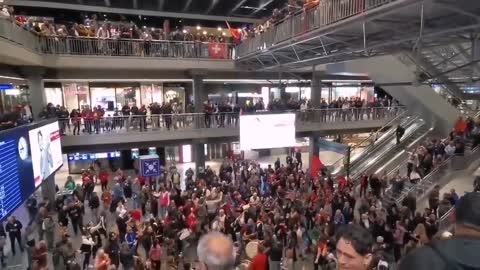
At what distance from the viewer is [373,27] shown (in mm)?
10242

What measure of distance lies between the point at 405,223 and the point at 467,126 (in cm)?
761

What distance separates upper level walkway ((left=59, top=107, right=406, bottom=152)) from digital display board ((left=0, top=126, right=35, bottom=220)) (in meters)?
6.04

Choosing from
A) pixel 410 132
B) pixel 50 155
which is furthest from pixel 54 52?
pixel 410 132

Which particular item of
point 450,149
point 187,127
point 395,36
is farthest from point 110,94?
point 450,149

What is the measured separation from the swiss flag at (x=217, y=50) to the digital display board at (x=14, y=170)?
10.6m

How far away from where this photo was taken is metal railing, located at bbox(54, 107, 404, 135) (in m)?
15.9

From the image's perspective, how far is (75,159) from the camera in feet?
78.4

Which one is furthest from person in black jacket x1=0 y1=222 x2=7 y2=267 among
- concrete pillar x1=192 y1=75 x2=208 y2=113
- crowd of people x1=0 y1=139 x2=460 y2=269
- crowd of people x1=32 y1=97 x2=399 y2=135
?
concrete pillar x1=192 y1=75 x2=208 y2=113

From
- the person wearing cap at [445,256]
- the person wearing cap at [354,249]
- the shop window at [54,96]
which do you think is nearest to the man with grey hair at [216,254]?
the person wearing cap at [354,249]

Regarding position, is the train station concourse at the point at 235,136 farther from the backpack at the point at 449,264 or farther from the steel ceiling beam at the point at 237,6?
the steel ceiling beam at the point at 237,6

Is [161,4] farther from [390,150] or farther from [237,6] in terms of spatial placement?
[390,150]

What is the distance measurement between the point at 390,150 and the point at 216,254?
706 inches

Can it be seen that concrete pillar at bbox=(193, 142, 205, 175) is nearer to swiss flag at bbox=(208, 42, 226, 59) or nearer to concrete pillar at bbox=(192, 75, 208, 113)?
concrete pillar at bbox=(192, 75, 208, 113)

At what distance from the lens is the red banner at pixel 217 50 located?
18500 mm
